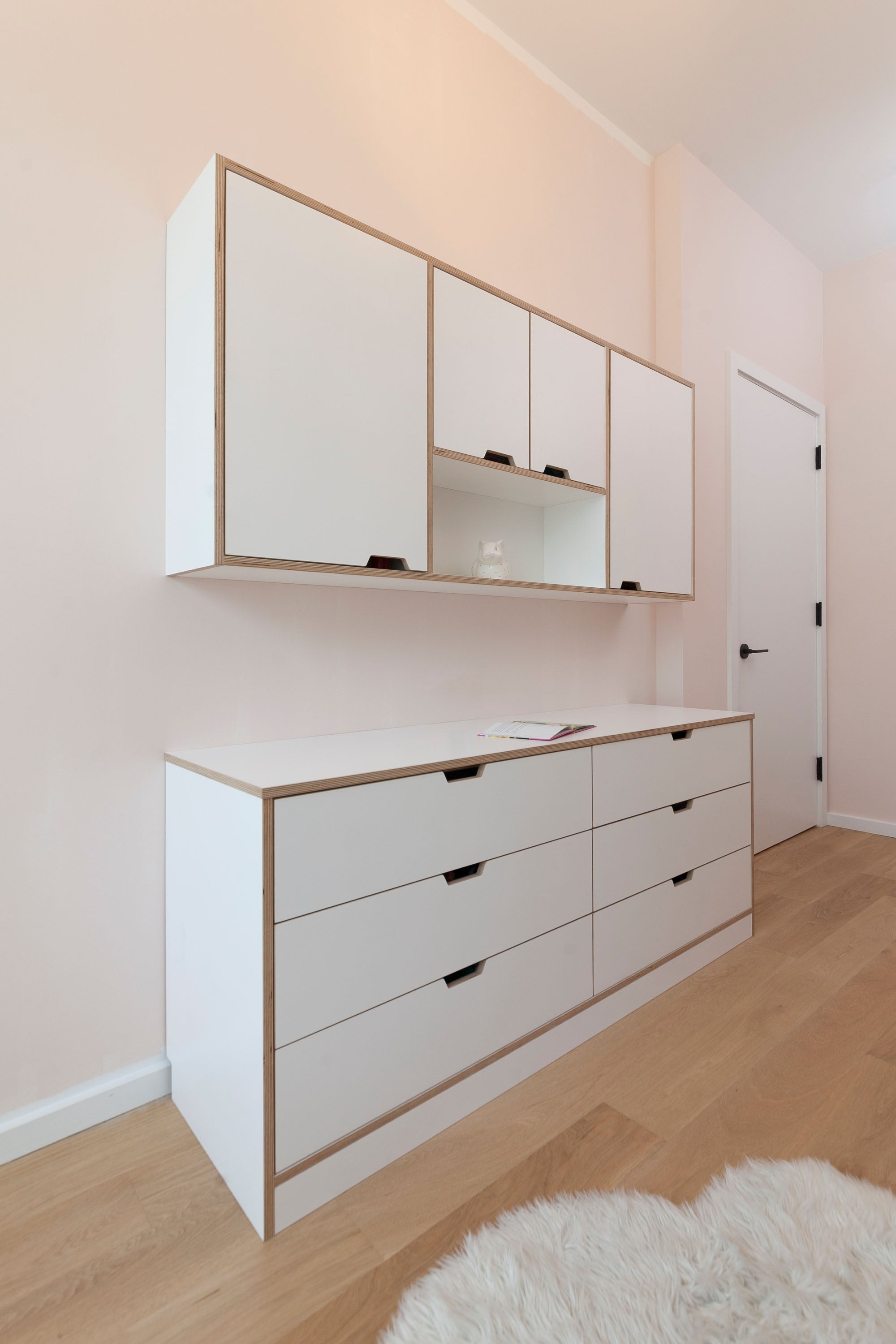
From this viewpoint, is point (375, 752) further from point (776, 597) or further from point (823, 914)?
point (776, 597)

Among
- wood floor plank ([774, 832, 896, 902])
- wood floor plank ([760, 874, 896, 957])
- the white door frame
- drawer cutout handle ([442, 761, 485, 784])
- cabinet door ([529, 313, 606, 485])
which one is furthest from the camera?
the white door frame

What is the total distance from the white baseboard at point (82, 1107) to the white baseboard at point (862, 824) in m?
3.30

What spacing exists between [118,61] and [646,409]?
1.60 meters

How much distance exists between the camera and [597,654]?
2.51 meters

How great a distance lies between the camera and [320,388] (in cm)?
142

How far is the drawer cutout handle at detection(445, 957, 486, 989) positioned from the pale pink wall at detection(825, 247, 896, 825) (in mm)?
2837

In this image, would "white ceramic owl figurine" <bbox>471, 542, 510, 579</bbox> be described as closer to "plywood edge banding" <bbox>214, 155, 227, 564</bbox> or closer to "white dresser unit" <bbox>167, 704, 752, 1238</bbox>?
"white dresser unit" <bbox>167, 704, 752, 1238</bbox>

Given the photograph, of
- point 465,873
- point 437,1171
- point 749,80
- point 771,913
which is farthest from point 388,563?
point 749,80

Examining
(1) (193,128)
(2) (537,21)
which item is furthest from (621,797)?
(2) (537,21)

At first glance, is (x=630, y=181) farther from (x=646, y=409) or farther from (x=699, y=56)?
(x=646, y=409)

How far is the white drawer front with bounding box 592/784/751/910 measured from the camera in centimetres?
176

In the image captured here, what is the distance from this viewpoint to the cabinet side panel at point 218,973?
3.74 ft

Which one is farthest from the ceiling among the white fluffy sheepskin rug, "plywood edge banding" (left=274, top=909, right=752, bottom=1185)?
the white fluffy sheepskin rug

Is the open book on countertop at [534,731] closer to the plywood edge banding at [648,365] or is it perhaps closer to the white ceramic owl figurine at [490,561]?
the white ceramic owl figurine at [490,561]
